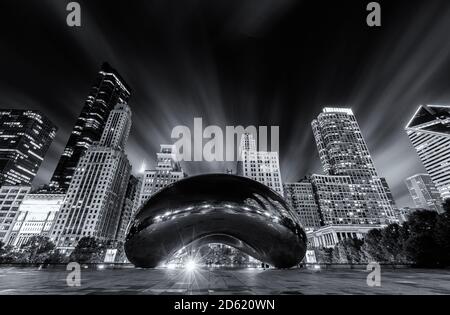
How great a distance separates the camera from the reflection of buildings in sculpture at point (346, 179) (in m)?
129

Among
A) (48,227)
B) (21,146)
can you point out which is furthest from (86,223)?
(21,146)

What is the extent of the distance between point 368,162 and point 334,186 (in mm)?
36549

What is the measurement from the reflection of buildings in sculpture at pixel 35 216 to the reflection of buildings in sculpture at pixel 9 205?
9.18ft

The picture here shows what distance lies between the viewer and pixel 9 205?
11269 cm

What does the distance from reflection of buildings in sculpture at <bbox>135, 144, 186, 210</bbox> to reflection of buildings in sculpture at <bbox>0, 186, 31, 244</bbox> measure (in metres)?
59.6

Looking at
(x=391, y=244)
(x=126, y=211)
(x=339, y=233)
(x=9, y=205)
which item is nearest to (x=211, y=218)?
(x=391, y=244)

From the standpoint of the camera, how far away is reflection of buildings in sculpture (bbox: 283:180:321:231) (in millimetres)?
140250

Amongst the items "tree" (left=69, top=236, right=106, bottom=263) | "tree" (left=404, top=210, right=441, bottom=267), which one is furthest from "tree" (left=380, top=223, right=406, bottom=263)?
"tree" (left=69, top=236, right=106, bottom=263)

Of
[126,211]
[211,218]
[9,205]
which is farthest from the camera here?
[126,211]

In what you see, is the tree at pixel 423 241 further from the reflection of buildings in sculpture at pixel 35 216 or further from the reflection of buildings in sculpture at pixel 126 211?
the reflection of buildings in sculpture at pixel 35 216

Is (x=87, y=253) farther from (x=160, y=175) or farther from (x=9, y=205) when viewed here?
(x=9, y=205)

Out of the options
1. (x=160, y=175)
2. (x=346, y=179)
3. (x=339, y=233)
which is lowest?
(x=339, y=233)

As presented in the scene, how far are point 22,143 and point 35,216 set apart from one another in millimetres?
69584
